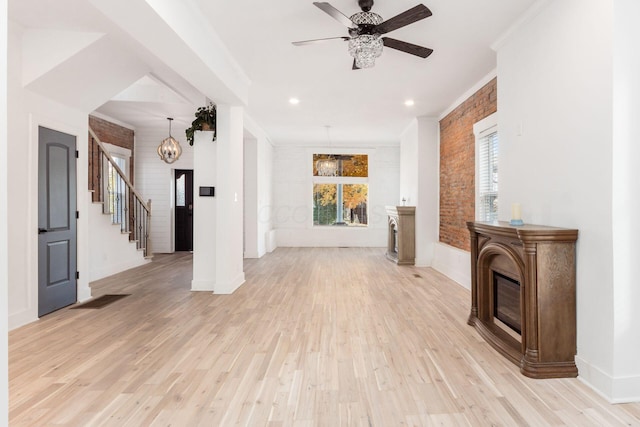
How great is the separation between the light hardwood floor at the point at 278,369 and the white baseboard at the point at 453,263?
0.76 metres

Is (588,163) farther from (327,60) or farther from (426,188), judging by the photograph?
(426,188)

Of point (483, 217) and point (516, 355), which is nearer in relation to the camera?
point (516, 355)

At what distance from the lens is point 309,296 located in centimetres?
472

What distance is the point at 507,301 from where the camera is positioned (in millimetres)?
2994

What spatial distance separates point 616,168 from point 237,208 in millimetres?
4267

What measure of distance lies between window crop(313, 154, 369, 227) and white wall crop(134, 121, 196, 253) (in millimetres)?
3568

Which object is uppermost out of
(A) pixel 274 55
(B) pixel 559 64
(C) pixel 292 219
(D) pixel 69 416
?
(A) pixel 274 55

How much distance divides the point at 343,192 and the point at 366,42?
718cm

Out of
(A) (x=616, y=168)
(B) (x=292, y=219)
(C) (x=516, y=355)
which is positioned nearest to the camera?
(A) (x=616, y=168)

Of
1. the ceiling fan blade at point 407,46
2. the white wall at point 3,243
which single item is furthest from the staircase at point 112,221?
the white wall at point 3,243

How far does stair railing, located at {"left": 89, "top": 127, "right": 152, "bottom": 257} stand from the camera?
6.44 metres

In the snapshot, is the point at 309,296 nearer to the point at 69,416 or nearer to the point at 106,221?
the point at 69,416

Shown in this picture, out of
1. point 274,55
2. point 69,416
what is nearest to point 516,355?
point 69,416

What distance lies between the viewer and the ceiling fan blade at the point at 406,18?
2742 millimetres
